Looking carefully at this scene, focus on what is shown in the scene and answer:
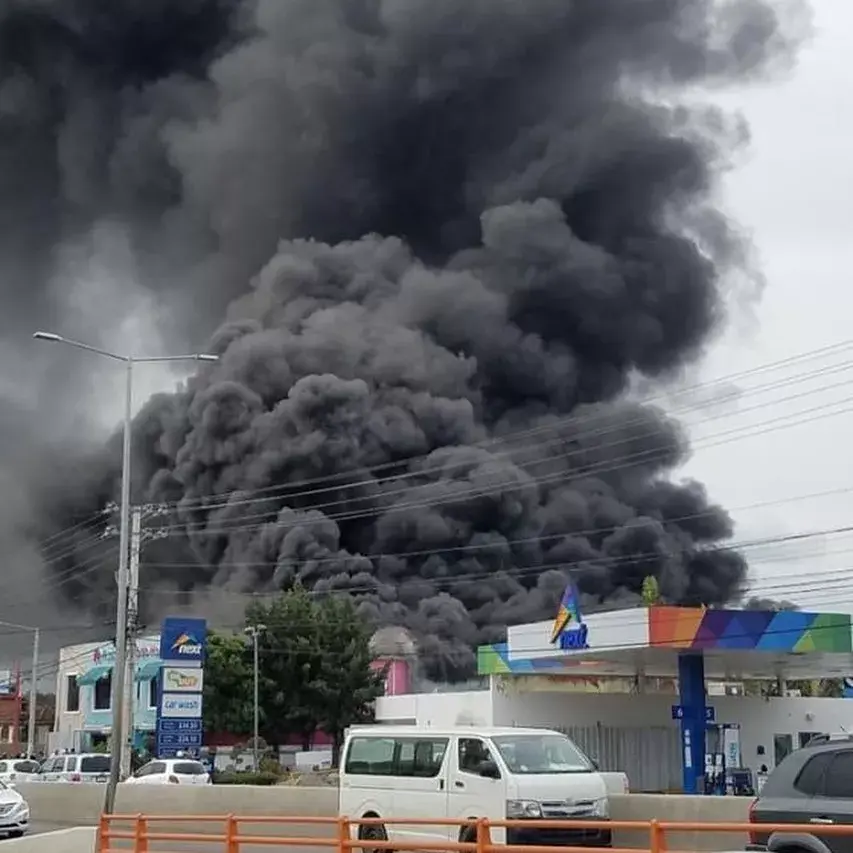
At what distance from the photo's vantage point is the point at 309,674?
182ft

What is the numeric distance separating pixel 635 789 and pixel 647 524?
34628 millimetres

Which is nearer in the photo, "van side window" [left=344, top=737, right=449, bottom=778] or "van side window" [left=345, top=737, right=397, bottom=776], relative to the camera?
"van side window" [left=344, top=737, right=449, bottom=778]

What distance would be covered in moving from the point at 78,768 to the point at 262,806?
48.8 ft

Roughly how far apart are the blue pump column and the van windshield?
19.2m

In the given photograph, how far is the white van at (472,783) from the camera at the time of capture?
1578 centimetres

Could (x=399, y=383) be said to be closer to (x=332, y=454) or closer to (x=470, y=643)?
(x=332, y=454)

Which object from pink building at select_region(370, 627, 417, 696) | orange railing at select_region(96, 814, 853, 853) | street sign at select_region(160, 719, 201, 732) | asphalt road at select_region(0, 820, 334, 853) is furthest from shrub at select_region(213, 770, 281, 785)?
orange railing at select_region(96, 814, 853, 853)

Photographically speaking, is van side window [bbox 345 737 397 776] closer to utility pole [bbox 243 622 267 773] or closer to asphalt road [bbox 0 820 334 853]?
asphalt road [bbox 0 820 334 853]

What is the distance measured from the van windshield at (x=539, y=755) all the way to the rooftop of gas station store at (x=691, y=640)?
60.9 feet

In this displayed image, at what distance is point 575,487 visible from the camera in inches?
3066

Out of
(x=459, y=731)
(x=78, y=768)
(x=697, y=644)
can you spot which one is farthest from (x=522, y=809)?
(x=78, y=768)

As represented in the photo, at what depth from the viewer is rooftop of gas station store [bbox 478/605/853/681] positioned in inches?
1400

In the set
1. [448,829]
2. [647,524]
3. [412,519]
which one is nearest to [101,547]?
[412,519]

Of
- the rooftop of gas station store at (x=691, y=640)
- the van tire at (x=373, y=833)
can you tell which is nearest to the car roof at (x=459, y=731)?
the van tire at (x=373, y=833)
